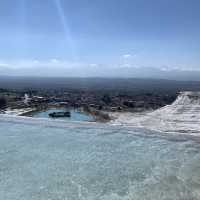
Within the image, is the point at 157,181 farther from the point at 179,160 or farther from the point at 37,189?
the point at 37,189

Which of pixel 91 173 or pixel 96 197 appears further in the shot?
pixel 91 173

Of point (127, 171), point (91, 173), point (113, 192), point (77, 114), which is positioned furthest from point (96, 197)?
point (77, 114)

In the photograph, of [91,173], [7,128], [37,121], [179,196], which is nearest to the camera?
[179,196]

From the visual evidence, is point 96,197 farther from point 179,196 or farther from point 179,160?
point 179,160

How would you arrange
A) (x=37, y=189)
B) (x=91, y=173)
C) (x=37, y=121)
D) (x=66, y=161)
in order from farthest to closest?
1. (x=37, y=121)
2. (x=66, y=161)
3. (x=91, y=173)
4. (x=37, y=189)

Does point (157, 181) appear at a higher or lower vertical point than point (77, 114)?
higher

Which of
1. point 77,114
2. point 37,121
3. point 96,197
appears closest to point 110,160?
point 96,197
